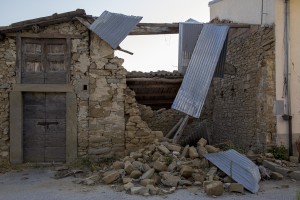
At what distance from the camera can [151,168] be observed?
7.77 m

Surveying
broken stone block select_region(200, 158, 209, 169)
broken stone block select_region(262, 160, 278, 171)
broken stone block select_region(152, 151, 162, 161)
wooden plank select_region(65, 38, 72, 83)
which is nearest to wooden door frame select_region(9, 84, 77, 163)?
wooden plank select_region(65, 38, 72, 83)

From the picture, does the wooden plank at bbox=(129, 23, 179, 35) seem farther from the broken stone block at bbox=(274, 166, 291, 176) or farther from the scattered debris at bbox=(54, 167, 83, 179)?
the broken stone block at bbox=(274, 166, 291, 176)

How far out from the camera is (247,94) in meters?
10.8

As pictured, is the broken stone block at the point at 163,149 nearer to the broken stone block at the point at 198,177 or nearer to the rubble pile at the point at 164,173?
the rubble pile at the point at 164,173

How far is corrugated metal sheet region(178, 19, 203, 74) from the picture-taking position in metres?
9.84

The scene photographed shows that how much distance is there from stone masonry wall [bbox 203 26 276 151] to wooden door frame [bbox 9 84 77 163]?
16.2 feet

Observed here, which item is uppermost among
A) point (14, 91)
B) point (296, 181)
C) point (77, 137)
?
point (14, 91)

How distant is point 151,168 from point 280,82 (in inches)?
179

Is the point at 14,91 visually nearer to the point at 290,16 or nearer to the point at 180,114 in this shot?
the point at 180,114

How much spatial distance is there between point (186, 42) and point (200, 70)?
980 mm

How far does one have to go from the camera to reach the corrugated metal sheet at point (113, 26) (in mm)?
9211

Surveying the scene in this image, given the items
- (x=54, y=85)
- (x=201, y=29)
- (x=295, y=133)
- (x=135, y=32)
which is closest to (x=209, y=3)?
(x=201, y=29)

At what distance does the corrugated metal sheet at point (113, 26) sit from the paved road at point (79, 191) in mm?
3702

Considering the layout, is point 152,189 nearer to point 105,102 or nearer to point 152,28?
point 105,102
